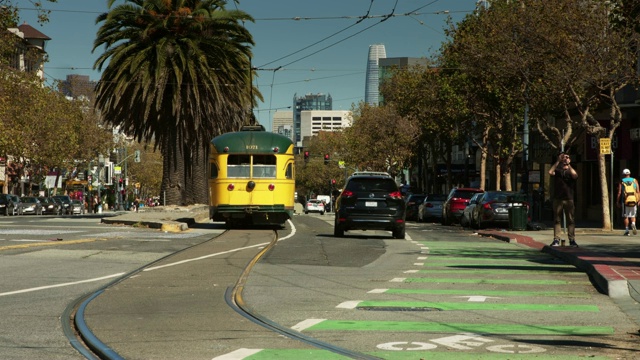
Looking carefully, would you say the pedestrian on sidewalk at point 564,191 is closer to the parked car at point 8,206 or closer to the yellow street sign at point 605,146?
the yellow street sign at point 605,146

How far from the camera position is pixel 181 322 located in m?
10.1

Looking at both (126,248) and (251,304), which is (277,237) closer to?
(126,248)

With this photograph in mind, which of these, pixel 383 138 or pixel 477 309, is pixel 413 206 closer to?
pixel 383 138

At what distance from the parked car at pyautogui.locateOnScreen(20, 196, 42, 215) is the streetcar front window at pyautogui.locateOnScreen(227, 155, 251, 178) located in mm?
43321

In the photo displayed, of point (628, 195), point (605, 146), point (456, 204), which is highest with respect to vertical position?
point (605, 146)

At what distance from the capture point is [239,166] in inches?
1352

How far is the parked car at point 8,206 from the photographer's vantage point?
7044 cm

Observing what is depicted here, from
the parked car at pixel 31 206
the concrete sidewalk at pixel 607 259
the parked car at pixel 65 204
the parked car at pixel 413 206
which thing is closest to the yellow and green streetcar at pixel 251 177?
the concrete sidewalk at pixel 607 259

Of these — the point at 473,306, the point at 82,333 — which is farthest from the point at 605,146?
the point at 82,333

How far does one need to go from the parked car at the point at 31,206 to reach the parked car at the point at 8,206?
0.67 metres

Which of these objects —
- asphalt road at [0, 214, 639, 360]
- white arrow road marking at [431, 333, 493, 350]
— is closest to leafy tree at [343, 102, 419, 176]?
asphalt road at [0, 214, 639, 360]

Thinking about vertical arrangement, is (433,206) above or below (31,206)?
below

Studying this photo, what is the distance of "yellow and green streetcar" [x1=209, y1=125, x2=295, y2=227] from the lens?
3403 centimetres

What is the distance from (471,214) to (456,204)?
532cm
